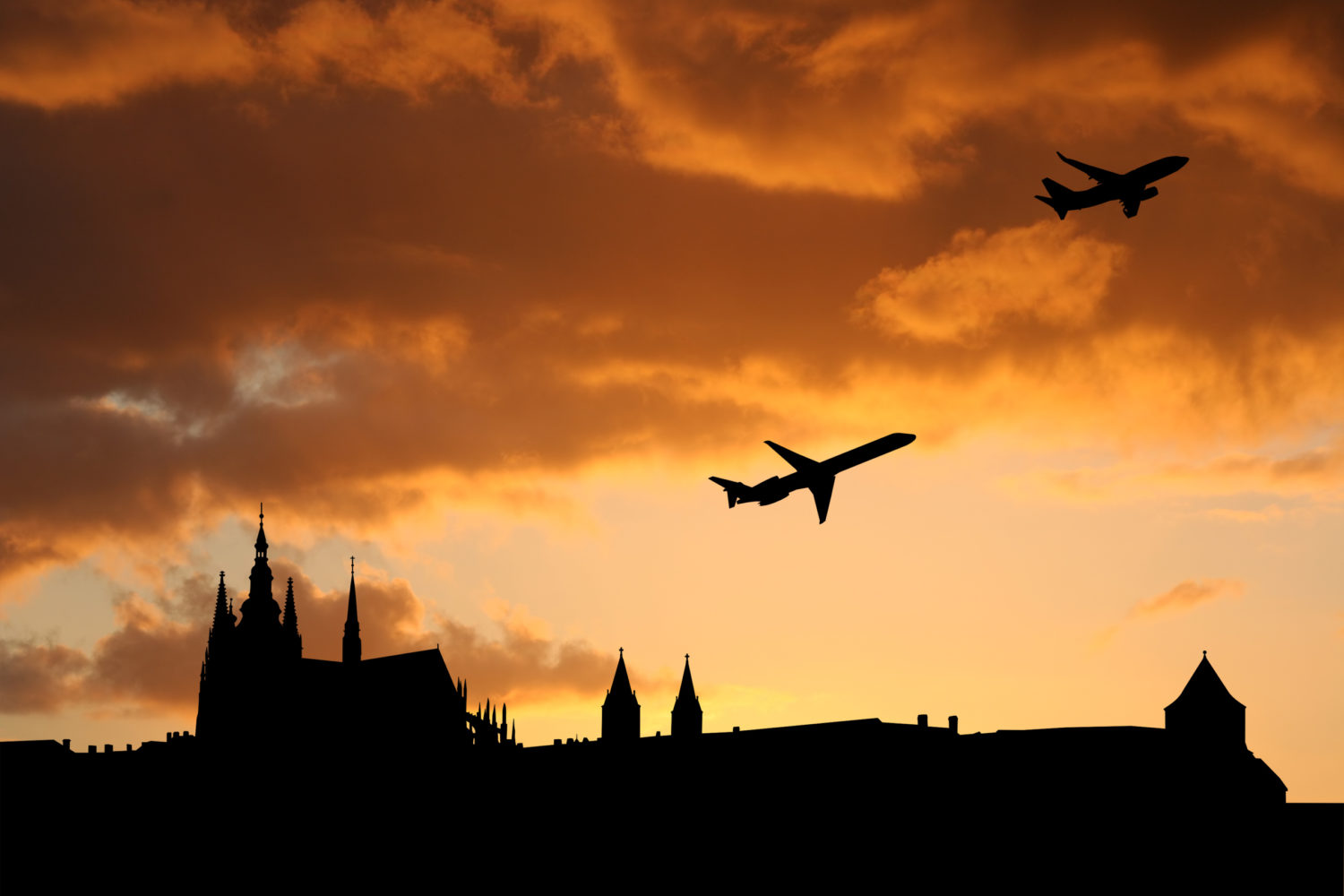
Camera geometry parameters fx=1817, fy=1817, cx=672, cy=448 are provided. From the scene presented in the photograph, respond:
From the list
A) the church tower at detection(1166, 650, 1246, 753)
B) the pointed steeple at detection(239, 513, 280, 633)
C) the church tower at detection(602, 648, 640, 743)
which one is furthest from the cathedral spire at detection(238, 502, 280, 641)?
the church tower at detection(1166, 650, 1246, 753)

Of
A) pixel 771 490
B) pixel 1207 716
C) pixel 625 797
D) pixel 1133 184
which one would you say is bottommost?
pixel 625 797

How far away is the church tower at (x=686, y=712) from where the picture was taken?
14775cm

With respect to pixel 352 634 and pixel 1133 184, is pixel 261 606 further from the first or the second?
pixel 1133 184

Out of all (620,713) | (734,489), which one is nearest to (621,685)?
(620,713)

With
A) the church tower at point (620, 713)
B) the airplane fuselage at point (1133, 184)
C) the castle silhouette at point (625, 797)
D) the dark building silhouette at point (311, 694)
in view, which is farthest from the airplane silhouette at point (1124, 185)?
the dark building silhouette at point (311, 694)

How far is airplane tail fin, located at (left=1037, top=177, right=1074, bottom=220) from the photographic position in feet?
235

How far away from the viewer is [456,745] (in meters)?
160

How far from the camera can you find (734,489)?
77.1 m

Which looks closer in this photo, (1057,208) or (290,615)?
(1057,208)

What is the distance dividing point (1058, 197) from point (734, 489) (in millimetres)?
17988

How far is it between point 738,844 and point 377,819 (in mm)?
32406

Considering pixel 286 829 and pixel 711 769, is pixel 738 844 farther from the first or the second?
pixel 286 829

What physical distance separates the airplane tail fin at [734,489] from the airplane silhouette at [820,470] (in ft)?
5.25

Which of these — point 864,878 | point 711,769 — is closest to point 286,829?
point 711,769
